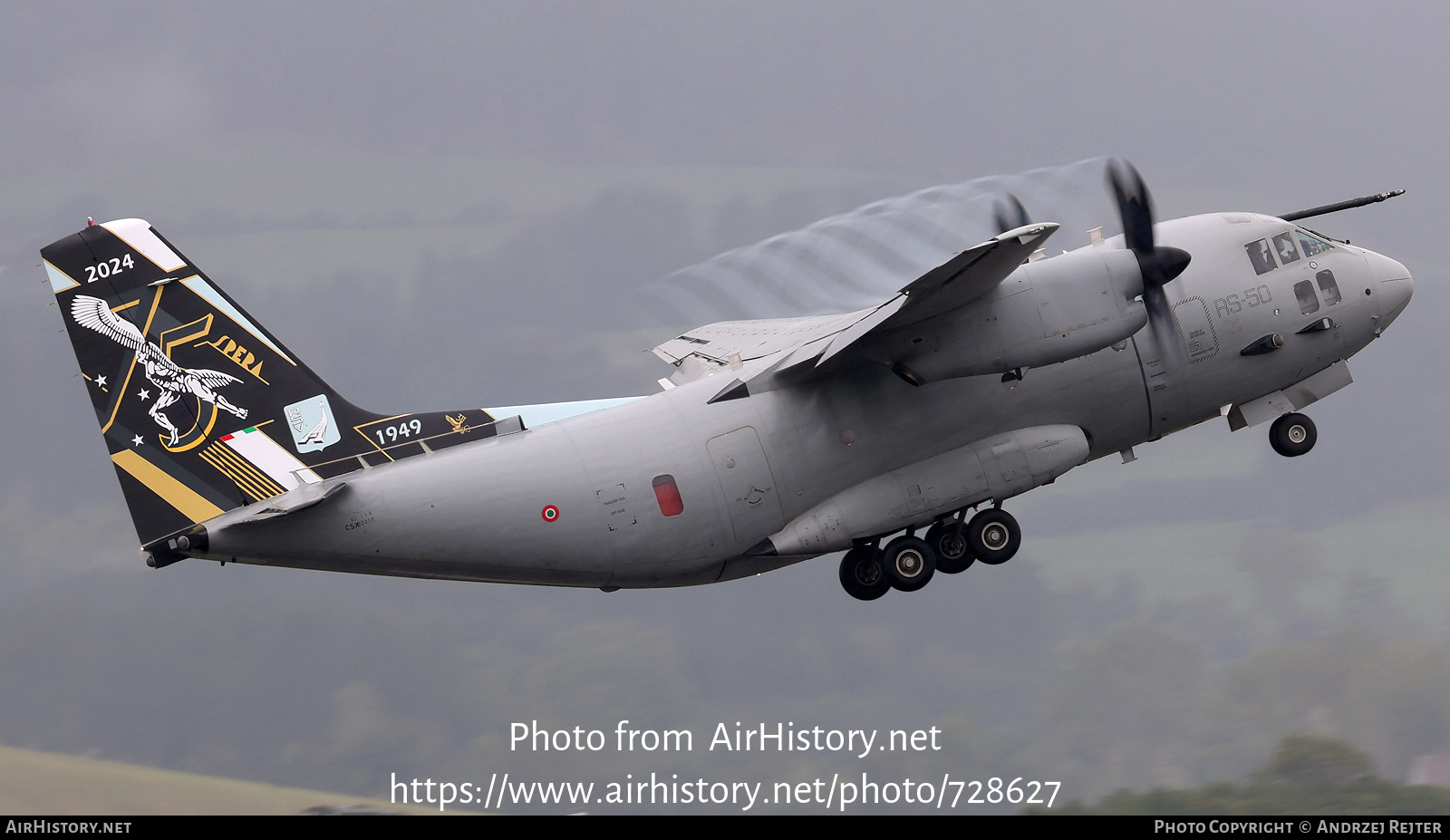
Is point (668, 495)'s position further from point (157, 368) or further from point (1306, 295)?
point (1306, 295)

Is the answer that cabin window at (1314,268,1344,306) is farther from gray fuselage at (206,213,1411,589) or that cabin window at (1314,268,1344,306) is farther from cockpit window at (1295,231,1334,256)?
cockpit window at (1295,231,1334,256)

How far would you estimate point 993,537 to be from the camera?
2255cm

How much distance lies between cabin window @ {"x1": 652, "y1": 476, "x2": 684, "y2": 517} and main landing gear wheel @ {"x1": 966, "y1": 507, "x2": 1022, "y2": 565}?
5194 millimetres

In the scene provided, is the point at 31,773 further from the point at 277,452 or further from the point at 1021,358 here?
the point at 1021,358

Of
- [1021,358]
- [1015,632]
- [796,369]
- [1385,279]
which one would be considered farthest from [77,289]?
[1015,632]

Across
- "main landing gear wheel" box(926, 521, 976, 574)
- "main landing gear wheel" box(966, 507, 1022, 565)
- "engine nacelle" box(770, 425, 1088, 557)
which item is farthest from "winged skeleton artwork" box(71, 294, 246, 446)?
"main landing gear wheel" box(966, 507, 1022, 565)

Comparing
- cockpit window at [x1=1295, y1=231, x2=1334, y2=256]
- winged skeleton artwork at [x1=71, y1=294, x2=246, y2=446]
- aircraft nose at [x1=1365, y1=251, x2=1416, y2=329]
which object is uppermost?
winged skeleton artwork at [x1=71, y1=294, x2=246, y2=446]

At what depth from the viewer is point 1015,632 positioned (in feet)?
253

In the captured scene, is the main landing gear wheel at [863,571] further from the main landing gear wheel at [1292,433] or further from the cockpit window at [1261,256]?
the cockpit window at [1261,256]

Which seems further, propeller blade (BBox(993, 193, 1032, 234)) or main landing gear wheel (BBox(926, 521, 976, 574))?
main landing gear wheel (BBox(926, 521, 976, 574))

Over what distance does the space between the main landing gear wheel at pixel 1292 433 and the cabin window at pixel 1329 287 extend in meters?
2.14

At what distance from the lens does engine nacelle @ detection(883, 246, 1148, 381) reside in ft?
65.3

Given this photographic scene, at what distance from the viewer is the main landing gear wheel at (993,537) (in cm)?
2252

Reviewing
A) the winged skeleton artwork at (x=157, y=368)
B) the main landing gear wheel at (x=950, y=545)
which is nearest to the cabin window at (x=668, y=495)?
the main landing gear wheel at (x=950, y=545)
